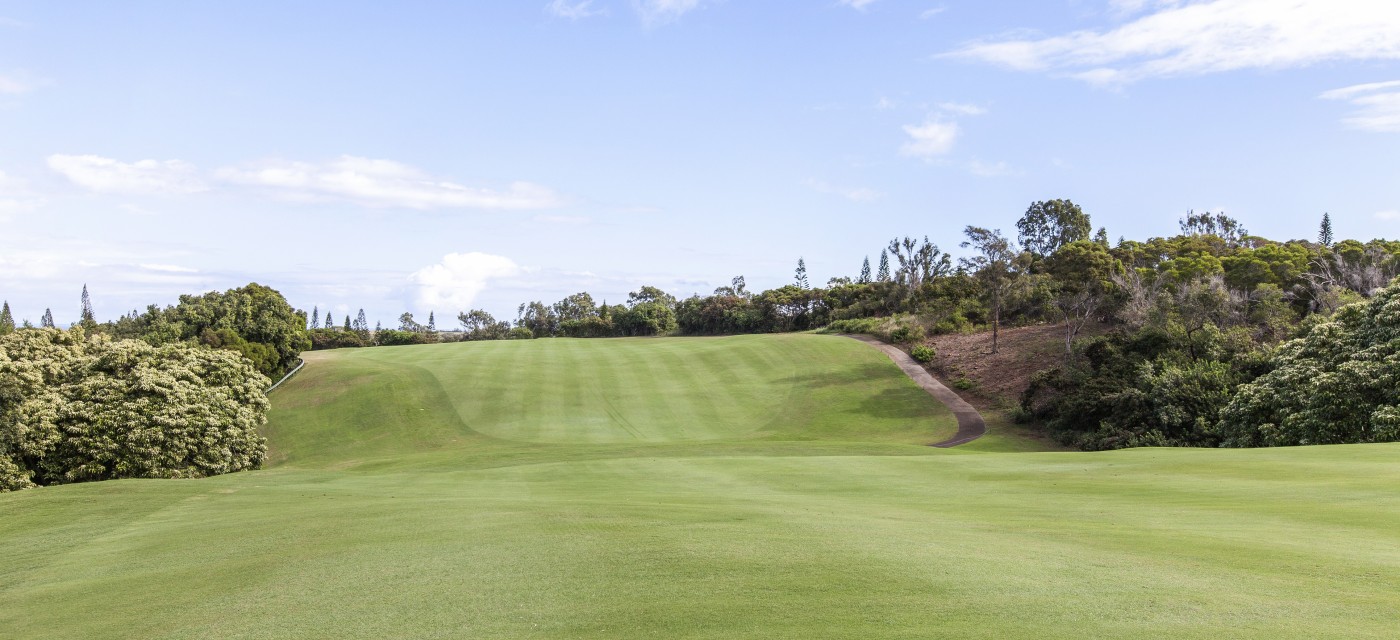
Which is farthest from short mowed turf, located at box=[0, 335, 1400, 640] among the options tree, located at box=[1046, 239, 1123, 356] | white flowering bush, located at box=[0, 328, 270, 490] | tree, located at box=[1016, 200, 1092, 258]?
tree, located at box=[1016, 200, 1092, 258]

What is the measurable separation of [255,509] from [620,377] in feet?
128

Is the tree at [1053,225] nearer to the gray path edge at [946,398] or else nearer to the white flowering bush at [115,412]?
the gray path edge at [946,398]

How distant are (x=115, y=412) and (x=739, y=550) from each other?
92.8 feet

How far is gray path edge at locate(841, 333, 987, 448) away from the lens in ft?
130

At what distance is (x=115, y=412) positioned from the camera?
28.8 meters

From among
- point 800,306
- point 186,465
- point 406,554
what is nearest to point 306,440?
point 186,465

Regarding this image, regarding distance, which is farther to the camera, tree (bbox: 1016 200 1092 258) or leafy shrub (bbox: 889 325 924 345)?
tree (bbox: 1016 200 1092 258)

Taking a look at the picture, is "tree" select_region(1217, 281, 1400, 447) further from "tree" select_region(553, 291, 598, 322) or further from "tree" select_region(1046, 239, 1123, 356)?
"tree" select_region(553, 291, 598, 322)

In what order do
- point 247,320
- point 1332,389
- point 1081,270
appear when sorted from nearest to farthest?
point 1332,389 → point 247,320 → point 1081,270

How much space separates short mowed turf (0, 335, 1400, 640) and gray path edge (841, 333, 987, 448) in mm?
14938

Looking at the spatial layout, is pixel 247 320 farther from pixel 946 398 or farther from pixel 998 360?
pixel 998 360

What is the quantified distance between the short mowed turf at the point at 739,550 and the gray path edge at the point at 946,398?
14938mm

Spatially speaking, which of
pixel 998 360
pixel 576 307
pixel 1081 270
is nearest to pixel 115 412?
pixel 998 360

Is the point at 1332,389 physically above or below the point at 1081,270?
below
